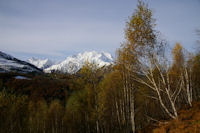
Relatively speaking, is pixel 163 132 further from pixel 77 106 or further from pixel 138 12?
pixel 77 106

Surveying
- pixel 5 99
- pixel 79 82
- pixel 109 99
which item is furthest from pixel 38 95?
pixel 79 82

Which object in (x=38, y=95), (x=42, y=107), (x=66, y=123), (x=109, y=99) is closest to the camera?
(x=109, y=99)

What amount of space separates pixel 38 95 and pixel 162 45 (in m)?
55.7

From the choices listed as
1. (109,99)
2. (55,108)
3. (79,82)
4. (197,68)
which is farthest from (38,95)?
(197,68)

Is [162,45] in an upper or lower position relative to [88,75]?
upper

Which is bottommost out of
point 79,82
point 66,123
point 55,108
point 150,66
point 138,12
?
point 66,123

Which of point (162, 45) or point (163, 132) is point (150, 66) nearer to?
point (162, 45)

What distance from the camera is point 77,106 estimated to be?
1164 inches

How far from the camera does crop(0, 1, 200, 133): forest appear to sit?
913 cm

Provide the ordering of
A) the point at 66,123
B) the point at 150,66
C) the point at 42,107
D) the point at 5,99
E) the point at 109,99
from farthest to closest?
the point at 66,123 → the point at 42,107 → the point at 109,99 → the point at 5,99 → the point at 150,66

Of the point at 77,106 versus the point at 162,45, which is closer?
the point at 162,45

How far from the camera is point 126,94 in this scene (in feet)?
70.5

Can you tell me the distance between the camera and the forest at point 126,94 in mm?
9133

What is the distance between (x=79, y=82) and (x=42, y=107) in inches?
917
